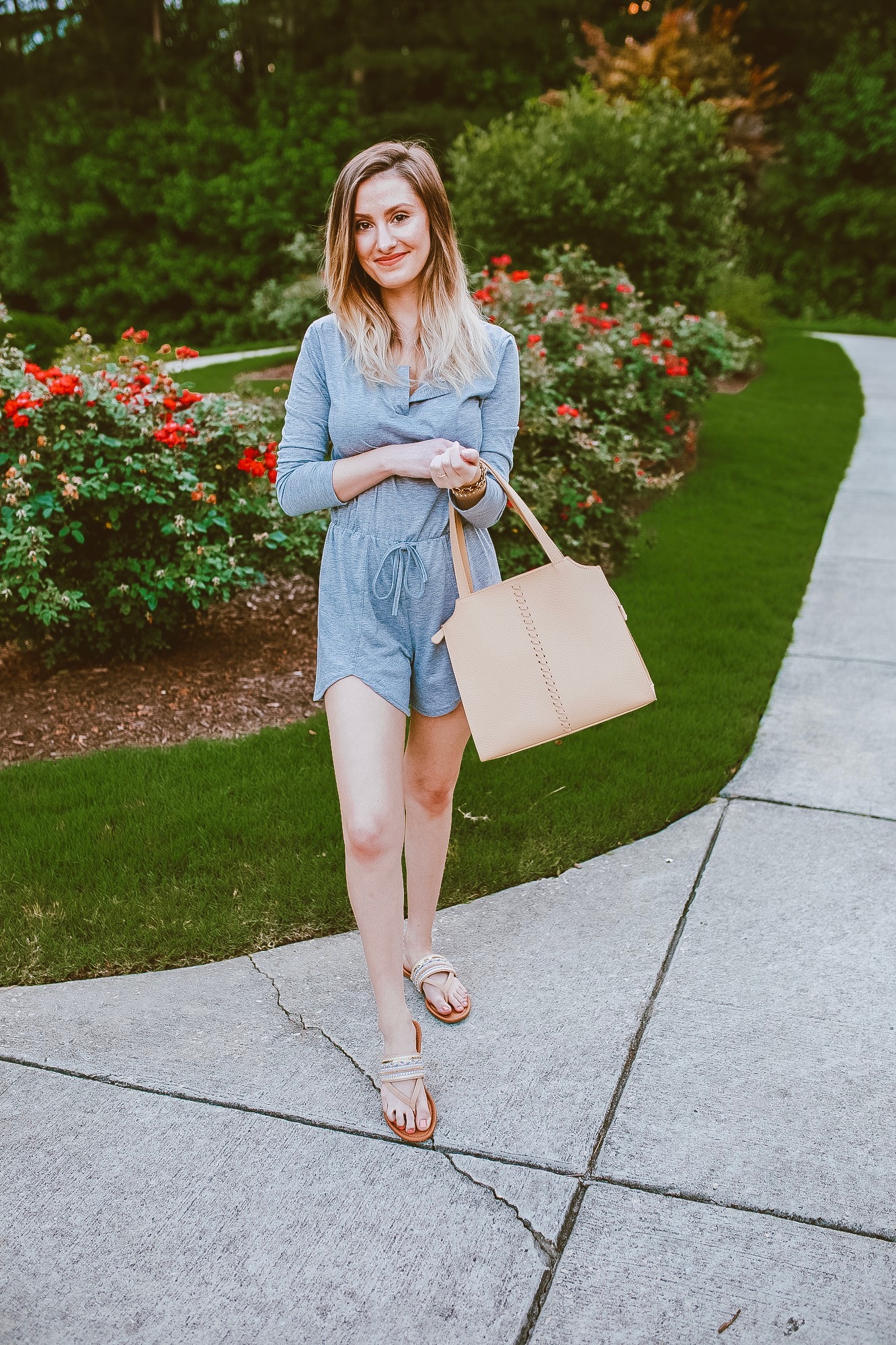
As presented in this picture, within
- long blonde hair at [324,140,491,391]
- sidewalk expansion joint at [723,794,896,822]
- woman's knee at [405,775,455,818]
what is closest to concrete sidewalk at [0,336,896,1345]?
sidewalk expansion joint at [723,794,896,822]

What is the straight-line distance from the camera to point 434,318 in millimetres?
2203

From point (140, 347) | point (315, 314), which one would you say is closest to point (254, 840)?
point (140, 347)

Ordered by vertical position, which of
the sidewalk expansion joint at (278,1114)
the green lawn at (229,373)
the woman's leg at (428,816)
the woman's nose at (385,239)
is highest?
the woman's nose at (385,239)

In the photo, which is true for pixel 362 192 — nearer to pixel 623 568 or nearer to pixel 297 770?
pixel 297 770

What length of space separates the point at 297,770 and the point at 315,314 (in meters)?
10.2

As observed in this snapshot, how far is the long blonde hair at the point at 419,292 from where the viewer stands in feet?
7.06

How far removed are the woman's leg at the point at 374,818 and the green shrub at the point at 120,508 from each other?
2265 millimetres

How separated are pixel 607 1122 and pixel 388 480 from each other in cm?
141

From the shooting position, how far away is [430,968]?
2570mm

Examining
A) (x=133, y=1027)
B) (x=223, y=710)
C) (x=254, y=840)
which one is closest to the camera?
(x=133, y=1027)

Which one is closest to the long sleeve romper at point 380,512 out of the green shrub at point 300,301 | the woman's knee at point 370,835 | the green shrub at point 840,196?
the woman's knee at point 370,835

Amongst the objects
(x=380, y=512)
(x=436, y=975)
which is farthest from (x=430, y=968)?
(x=380, y=512)

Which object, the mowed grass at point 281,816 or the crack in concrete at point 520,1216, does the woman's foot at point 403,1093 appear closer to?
the crack in concrete at point 520,1216

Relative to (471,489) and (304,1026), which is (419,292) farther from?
(304,1026)
